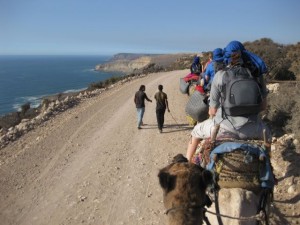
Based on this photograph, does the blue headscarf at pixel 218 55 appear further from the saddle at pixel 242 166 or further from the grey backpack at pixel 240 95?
the saddle at pixel 242 166

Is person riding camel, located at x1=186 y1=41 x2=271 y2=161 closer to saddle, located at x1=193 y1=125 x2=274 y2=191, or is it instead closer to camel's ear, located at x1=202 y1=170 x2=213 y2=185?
saddle, located at x1=193 y1=125 x2=274 y2=191

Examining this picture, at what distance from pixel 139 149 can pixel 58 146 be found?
10.2 feet

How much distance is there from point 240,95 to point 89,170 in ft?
24.9

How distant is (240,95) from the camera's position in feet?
15.9

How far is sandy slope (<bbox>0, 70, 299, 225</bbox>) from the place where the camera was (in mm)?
8945

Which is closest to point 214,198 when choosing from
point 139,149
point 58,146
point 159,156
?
point 159,156

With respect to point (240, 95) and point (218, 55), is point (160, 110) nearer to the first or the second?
point (218, 55)

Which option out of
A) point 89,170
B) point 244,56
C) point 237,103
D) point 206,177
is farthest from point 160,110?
point 206,177

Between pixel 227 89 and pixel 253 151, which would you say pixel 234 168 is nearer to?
pixel 253 151

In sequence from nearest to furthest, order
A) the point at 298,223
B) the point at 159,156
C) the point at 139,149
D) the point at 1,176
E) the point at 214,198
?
the point at 214,198, the point at 298,223, the point at 1,176, the point at 159,156, the point at 139,149

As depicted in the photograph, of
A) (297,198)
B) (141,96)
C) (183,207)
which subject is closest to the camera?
(183,207)

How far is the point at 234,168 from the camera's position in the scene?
4586 mm

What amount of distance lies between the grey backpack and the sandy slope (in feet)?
5.80

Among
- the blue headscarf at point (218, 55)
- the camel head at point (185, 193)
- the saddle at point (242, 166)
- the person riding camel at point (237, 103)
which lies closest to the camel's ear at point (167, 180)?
the camel head at point (185, 193)
